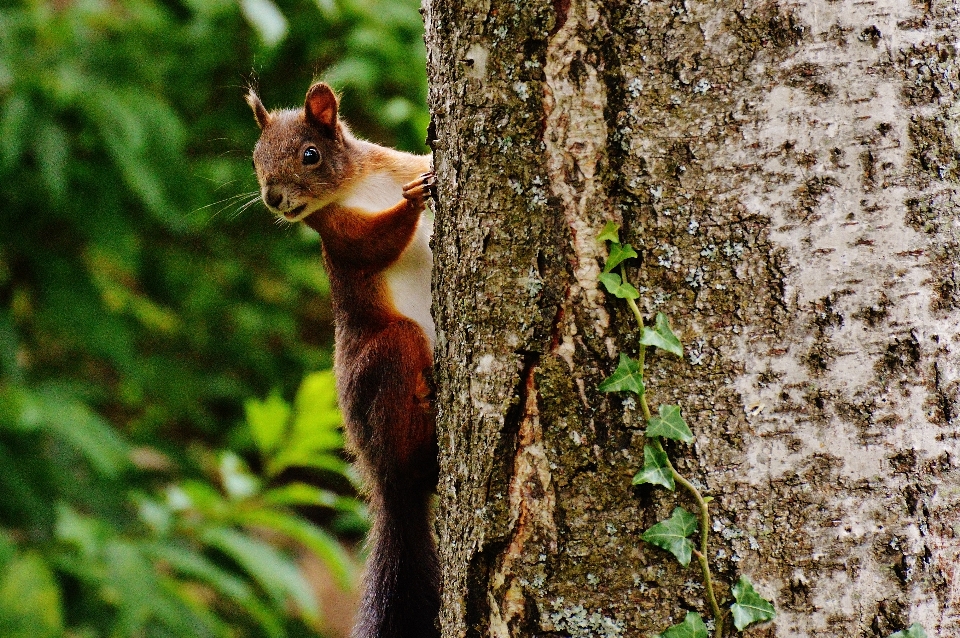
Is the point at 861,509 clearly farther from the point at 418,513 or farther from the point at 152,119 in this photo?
the point at 152,119

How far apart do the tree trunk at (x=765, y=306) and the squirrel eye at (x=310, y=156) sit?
4.42 ft

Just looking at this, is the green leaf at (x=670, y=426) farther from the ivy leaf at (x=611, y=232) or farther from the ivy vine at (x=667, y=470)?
the ivy leaf at (x=611, y=232)

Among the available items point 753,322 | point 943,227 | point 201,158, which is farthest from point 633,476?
point 201,158

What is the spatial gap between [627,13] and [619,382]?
415 millimetres

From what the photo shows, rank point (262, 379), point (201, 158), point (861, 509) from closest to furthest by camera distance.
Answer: point (861, 509)
point (201, 158)
point (262, 379)

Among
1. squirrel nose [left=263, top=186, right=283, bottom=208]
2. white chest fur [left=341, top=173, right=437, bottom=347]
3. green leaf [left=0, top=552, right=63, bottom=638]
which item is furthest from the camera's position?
green leaf [left=0, top=552, right=63, bottom=638]

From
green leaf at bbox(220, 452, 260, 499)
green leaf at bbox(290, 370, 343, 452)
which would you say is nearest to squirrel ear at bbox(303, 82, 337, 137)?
green leaf at bbox(290, 370, 343, 452)

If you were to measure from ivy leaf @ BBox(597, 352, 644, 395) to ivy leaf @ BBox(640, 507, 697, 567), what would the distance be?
0.14m

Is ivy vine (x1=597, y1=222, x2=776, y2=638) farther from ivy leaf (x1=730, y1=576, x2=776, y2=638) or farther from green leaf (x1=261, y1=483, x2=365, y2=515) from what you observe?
green leaf (x1=261, y1=483, x2=365, y2=515)

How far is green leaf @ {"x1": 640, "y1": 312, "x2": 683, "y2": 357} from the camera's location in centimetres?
103

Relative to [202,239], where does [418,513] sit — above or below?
below

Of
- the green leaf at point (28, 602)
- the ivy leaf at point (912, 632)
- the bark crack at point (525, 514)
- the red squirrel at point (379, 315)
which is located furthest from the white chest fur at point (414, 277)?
the green leaf at point (28, 602)

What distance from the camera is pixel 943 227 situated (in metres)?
1.04

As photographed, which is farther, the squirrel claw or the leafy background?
the leafy background
